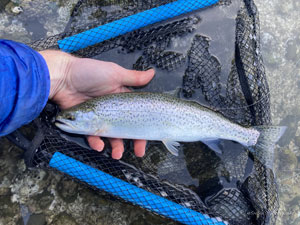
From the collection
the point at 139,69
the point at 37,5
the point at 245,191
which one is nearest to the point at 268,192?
the point at 245,191

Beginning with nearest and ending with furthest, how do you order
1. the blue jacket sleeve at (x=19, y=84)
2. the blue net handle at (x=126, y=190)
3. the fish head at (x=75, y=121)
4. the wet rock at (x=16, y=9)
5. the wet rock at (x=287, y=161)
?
the blue jacket sleeve at (x=19, y=84), the blue net handle at (x=126, y=190), the fish head at (x=75, y=121), the wet rock at (x=16, y=9), the wet rock at (x=287, y=161)

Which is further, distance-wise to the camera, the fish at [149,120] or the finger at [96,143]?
the finger at [96,143]

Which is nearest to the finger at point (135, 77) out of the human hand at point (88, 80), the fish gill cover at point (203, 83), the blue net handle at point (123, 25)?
the human hand at point (88, 80)

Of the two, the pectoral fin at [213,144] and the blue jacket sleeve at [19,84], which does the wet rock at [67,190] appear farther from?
the pectoral fin at [213,144]

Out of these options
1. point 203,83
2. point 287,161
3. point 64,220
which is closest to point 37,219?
point 64,220

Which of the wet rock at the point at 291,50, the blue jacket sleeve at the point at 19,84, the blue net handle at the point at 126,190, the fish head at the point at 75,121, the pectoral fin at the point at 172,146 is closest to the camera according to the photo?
the blue jacket sleeve at the point at 19,84

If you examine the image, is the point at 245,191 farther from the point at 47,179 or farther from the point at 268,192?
the point at 47,179

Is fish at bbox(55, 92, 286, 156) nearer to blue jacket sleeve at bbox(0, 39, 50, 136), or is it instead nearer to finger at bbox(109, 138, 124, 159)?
finger at bbox(109, 138, 124, 159)

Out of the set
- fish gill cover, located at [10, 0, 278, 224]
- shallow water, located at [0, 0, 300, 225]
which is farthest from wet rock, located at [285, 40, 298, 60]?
fish gill cover, located at [10, 0, 278, 224]
